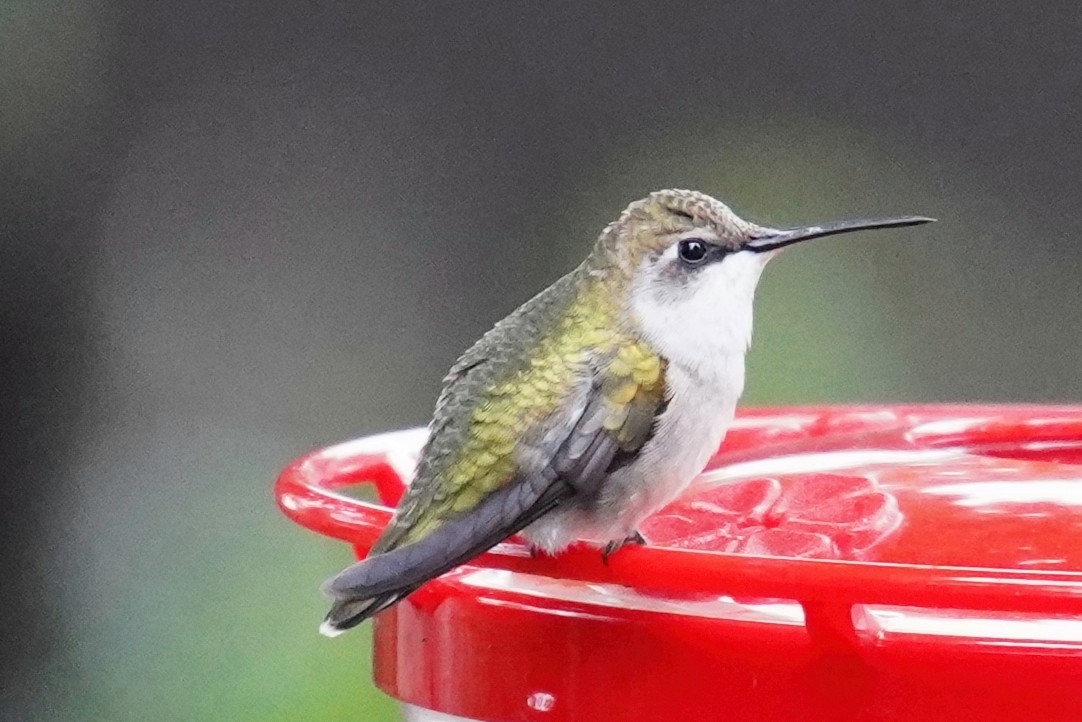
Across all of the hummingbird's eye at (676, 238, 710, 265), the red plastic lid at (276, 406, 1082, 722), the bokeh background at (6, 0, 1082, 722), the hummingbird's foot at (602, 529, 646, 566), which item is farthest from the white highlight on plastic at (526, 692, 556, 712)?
the bokeh background at (6, 0, 1082, 722)

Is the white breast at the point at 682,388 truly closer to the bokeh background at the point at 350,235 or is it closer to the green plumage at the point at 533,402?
the green plumage at the point at 533,402

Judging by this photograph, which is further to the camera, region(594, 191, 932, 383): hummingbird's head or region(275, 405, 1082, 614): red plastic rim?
region(594, 191, 932, 383): hummingbird's head

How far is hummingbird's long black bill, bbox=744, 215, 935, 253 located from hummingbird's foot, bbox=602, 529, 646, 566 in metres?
0.33

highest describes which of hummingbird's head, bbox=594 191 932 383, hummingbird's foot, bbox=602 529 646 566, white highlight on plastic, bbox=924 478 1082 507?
hummingbird's head, bbox=594 191 932 383

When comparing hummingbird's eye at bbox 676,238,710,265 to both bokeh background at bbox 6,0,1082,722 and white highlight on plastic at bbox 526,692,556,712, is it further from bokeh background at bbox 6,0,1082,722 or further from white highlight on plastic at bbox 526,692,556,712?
bokeh background at bbox 6,0,1082,722

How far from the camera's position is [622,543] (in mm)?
1464

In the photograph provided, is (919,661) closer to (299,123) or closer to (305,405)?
(305,405)

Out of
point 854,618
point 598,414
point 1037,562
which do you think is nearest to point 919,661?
point 854,618

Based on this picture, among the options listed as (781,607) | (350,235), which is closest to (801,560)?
(781,607)

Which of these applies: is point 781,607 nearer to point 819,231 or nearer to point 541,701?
point 541,701

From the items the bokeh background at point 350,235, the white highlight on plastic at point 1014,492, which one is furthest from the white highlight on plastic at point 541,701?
the bokeh background at point 350,235

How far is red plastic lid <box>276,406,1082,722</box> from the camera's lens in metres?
1.16

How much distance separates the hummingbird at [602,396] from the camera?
1.54 meters

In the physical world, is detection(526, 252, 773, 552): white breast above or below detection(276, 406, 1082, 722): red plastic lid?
above
